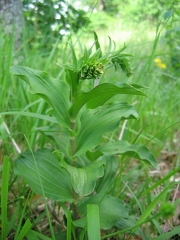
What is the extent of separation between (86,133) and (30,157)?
161 mm

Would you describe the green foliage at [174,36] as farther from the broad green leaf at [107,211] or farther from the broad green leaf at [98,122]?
the broad green leaf at [107,211]

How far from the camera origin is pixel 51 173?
0.83 m

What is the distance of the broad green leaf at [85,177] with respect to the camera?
0.70 meters

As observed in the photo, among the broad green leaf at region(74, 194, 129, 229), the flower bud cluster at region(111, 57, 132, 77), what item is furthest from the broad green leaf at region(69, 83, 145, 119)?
the broad green leaf at region(74, 194, 129, 229)

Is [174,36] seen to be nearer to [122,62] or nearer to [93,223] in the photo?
[122,62]

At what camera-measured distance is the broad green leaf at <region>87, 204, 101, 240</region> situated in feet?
2.04

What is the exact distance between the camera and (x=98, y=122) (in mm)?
812

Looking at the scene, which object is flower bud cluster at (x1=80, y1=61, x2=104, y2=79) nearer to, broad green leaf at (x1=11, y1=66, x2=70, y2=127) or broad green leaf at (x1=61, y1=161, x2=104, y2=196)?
broad green leaf at (x1=11, y1=66, x2=70, y2=127)

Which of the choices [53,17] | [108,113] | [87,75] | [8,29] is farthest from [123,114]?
[53,17]

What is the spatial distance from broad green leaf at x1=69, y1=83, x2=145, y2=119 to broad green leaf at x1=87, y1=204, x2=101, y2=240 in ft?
0.78

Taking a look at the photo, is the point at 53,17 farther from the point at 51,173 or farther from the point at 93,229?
the point at 93,229

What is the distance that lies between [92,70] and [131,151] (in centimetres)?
24

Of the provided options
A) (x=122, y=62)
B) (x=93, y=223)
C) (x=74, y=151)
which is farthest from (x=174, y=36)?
(x=93, y=223)

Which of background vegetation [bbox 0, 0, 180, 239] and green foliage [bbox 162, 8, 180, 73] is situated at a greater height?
green foliage [bbox 162, 8, 180, 73]
